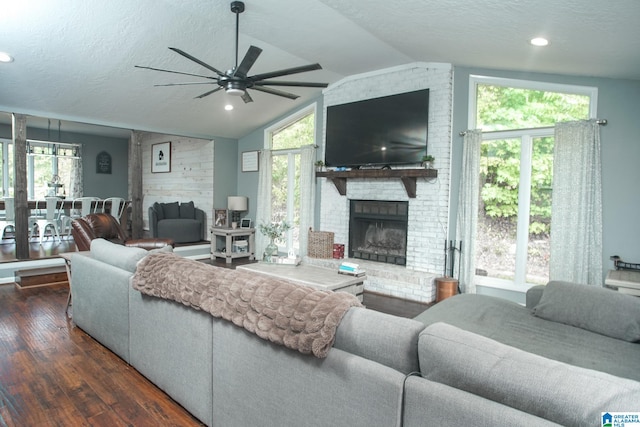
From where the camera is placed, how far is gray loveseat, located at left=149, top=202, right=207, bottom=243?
7281 mm

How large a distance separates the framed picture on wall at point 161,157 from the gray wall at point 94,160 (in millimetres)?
1123

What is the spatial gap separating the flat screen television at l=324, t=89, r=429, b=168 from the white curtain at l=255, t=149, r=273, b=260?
5.16 feet

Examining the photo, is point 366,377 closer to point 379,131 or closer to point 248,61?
point 248,61

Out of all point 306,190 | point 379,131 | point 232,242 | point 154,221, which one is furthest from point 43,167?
point 379,131

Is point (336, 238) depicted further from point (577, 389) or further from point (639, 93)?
point (577, 389)

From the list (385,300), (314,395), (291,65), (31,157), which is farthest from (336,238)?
(31,157)

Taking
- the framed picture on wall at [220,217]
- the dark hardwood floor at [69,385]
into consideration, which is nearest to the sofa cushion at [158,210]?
the framed picture on wall at [220,217]

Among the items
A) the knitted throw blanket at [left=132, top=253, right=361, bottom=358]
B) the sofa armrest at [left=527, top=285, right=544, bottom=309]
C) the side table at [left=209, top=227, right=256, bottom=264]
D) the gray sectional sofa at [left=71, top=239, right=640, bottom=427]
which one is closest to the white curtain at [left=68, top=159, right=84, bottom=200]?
the side table at [left=209, top=227, right=256, bottom=264]

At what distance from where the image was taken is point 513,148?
4387 mm

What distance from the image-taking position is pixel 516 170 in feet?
14.4

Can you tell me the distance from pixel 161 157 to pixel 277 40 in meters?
5.86

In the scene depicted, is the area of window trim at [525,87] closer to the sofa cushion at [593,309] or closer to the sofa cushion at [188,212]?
the sofa cushion at [593,309]

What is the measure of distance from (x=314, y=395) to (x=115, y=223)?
15.2ft

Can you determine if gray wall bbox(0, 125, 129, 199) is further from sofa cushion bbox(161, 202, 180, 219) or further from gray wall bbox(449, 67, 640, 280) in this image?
gray wall bbox(449, 67, 640, 280)
